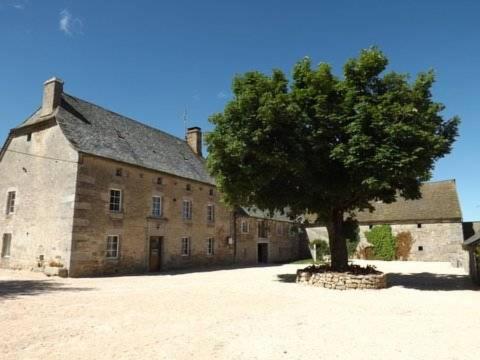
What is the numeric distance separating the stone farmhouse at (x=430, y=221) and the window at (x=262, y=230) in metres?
8.95

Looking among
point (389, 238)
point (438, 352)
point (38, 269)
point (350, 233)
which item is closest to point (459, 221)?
point (389, 238)

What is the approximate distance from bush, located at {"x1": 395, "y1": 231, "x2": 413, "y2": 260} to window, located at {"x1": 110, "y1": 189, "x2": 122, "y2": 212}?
24.2 metres

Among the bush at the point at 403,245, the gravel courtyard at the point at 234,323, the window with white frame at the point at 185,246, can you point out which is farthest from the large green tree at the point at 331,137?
the bush at the point at 403,245

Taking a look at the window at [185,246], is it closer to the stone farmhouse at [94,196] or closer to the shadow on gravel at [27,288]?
the stone farmhouse at [94,196]

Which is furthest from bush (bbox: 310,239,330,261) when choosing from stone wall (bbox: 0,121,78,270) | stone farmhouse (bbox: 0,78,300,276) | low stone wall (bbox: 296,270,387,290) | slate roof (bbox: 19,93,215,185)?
stone wall (bbox: 0,121,78,270)

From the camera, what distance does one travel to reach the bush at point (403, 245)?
31.5 m

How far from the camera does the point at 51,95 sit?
19922mm

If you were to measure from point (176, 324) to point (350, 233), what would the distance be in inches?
442

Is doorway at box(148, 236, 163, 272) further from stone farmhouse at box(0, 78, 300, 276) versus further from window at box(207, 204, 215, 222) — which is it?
window at box(207, 204, 215, 222)

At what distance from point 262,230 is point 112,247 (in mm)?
16202

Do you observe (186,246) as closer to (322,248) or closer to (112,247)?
(112,247)

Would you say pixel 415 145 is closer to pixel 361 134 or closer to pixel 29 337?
pixel 361 134

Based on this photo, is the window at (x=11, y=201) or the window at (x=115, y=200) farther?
the window at (x=11, y=201)

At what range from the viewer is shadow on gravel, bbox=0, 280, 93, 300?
1133cm
